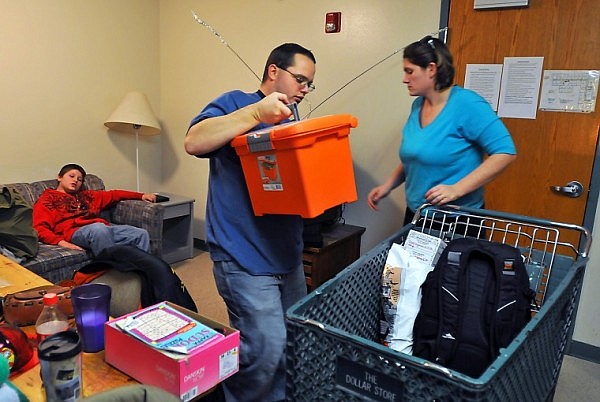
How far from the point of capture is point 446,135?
1821 millimetres

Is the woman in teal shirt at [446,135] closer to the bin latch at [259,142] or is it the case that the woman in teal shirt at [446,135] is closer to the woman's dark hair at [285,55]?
the woman's dark hair at [285,55]

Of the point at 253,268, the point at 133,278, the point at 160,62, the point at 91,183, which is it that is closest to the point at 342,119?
the point at 253,268

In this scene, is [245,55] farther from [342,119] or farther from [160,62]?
[342,119]

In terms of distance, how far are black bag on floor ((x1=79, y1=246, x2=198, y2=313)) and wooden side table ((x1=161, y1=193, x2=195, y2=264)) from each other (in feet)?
6.75

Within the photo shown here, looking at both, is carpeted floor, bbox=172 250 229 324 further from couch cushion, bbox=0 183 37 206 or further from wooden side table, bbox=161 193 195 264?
couch cushion, bbox=0 183 37 206

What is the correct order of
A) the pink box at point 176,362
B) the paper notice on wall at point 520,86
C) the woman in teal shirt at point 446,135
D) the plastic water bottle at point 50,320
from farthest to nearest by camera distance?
the paper notice on wall at point 520,86 → the woman in teal shirt at point 446,135 → the plastic water bottle at point 50,320 → the pink box at point 176,362

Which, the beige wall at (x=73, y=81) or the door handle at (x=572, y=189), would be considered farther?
the beige wall at (x=73, y=81)

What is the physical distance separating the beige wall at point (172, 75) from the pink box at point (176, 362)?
2.16 metres

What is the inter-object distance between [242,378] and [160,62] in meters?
3.37

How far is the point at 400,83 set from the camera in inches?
115

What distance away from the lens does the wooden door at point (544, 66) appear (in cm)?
232

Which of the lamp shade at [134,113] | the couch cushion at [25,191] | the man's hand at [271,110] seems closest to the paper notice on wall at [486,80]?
the man's hand at [271,110]

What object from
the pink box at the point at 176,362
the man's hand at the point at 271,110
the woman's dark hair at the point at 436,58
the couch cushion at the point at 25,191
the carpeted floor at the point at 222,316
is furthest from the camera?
the couch cushion at the point at 25,191

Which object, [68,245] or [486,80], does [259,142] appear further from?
[68,245]
